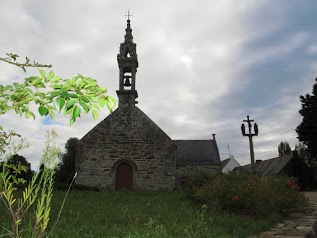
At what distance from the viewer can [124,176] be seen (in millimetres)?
19031

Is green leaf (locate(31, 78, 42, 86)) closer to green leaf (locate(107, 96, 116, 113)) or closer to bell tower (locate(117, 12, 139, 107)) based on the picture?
green leaf (locate(107, 96, 116, 113))

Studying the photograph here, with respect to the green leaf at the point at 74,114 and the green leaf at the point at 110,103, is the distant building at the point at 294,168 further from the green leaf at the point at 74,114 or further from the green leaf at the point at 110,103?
the green leaf at the point at 74,114

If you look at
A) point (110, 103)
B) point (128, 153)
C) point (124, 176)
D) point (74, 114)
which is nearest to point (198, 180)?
point (128, 153)

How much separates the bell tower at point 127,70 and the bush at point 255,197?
1192 centimetres

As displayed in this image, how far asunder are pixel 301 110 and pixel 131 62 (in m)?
18.7

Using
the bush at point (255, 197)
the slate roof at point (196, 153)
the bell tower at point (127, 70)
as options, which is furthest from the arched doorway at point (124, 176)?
the bush at point (255, 197)

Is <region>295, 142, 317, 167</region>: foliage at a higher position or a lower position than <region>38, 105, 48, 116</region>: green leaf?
higher

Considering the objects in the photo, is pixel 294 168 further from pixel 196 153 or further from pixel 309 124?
pixel 196 153

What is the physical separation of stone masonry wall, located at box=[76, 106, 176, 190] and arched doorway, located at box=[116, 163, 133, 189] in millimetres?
267

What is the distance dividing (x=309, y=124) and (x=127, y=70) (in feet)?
59.9

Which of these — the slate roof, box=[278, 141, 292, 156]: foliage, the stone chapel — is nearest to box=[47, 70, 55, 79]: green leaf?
the stone chapel

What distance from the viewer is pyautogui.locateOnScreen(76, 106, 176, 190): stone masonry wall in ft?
61.7

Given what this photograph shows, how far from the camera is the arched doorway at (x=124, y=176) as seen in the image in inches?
743

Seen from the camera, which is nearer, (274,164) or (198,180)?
(198,180)
